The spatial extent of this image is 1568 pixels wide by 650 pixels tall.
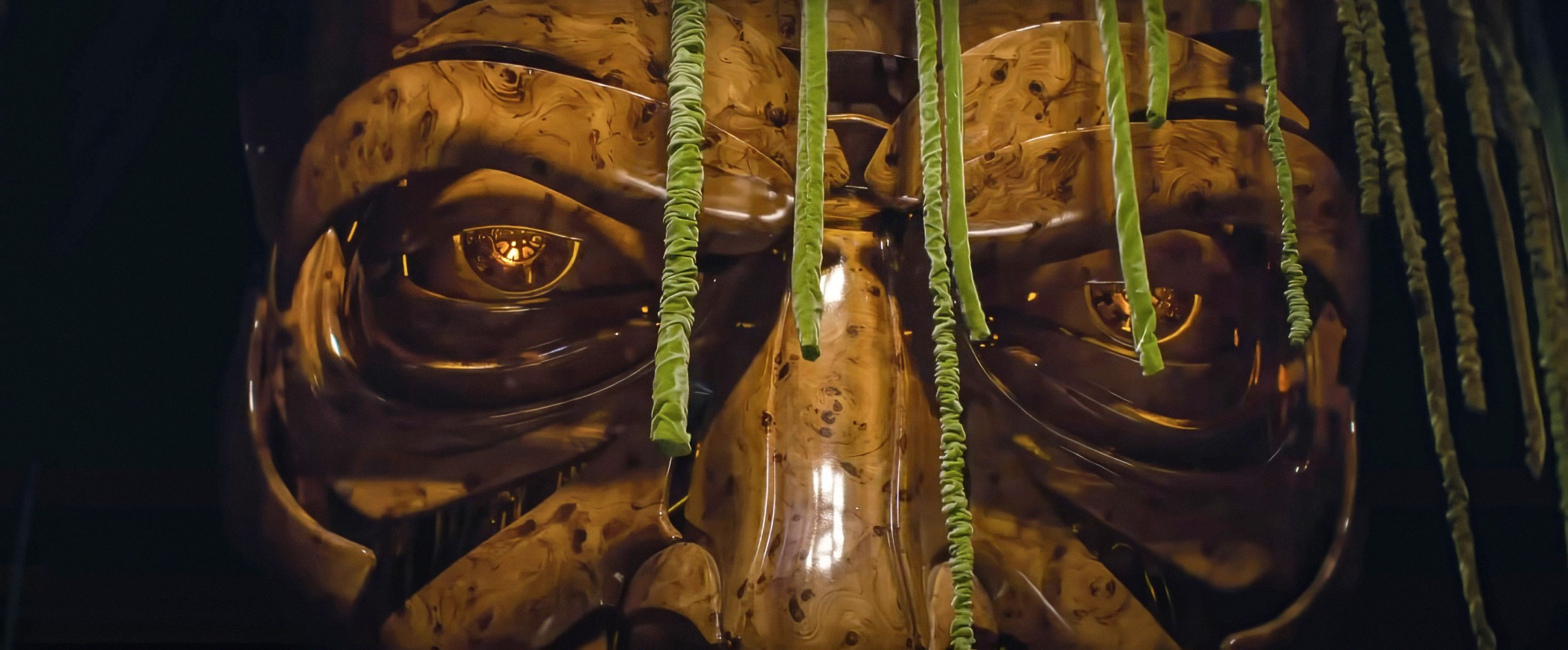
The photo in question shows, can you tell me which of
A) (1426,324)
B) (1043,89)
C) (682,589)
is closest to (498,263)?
(682,589)

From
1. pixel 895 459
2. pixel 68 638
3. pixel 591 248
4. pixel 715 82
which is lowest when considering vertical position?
pixel 68 638

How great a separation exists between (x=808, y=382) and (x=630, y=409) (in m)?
0.13

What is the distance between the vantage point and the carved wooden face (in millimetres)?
659

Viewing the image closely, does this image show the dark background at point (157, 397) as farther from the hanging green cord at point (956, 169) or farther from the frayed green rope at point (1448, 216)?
the hanging green cord at point (956, 169)

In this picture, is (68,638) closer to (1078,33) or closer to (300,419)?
(300,419)

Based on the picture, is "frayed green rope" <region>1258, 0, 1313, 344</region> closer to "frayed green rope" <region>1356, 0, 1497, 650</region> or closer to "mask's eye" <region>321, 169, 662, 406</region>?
"frayed green rope" <region>1356, 0, 1497, 650</region>

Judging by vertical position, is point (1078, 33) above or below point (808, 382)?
above

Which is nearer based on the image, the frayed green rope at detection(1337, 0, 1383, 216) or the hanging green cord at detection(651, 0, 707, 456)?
the hanging green cord at detection(651, 0, 707, 456)

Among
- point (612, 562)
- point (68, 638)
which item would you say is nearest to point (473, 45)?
point (612, 562)

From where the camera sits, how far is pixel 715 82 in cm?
69

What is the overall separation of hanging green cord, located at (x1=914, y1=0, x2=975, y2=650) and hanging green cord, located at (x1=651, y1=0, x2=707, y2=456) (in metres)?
0.16

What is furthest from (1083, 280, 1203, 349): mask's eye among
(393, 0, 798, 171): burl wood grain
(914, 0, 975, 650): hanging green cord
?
(393, 0, 798, 171): burl wood grain

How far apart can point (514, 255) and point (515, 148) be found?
77mm

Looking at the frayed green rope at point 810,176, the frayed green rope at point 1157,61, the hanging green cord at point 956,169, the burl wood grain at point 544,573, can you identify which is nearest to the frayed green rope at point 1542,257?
the frayed green rope at point 1157,61
